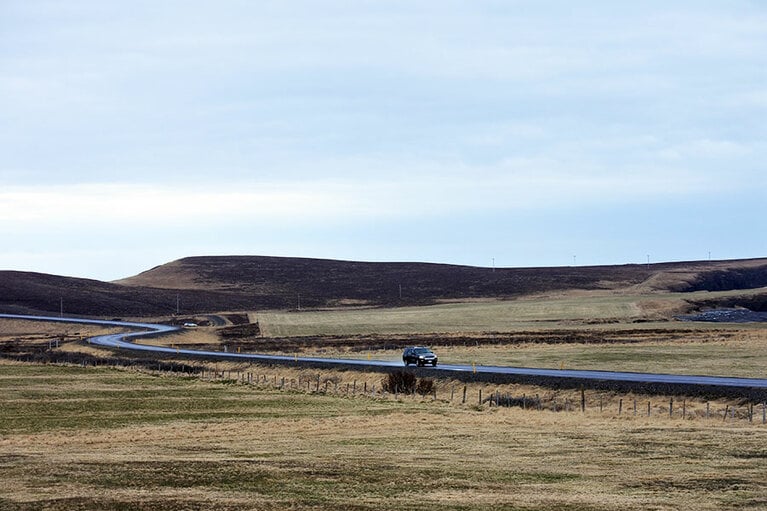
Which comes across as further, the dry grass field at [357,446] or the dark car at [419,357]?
the dark car at [419,357]

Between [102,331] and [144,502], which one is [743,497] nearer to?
[144,502]

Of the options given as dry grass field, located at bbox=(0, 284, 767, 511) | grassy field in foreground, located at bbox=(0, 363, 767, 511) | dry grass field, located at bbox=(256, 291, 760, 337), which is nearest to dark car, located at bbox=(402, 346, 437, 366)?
dry grass field, located at bbox=(0, 284, 767, 511)

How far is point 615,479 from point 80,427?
25.0m

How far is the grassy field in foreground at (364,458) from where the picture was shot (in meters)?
25.8

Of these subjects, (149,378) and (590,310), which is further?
(590,310)

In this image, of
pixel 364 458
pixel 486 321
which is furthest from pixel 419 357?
pixel 486 321

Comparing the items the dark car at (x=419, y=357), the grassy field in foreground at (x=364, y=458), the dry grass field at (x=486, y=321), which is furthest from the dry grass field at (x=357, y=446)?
the dry grass field at (x=486, y=321)

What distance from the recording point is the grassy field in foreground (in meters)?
25.8

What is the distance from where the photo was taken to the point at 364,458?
3403cm

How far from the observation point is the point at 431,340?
126 meters

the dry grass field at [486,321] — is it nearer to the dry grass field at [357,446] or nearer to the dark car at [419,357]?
the dark car at [419,357]

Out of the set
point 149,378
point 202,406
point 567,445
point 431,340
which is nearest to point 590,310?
point 431,340

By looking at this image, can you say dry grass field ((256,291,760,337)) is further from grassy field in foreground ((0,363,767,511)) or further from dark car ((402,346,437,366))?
grassy field in foreground ((0,363,767,511))

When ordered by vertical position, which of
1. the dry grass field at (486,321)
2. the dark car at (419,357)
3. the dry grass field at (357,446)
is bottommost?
the dry grass field at (357,446)
